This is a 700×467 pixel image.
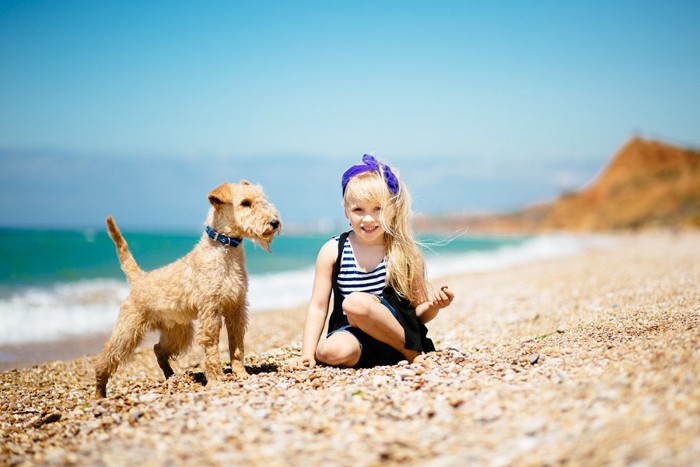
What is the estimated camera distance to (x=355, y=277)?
17.6 ft

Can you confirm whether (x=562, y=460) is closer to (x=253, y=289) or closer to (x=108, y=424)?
(x=108, y=424)

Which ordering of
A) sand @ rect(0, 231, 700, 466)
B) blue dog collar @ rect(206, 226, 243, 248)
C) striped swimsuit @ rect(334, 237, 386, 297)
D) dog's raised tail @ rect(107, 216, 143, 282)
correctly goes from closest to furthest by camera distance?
sand @ rect(0, 231, 700, 466)
blue dog collar @ rect(206, 226, 243, 248)
striped swimsuit @ rect(334, 237, 386, 297)
dog's raised tail @ rect(107, 216, 143, 282)

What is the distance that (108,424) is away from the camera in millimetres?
3887

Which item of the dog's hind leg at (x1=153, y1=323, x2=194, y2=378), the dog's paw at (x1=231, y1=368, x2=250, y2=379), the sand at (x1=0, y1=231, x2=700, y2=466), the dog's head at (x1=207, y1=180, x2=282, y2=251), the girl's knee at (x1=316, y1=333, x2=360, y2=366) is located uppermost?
the dog's head at (x1=207, y1=180, x2=282, y2=251)

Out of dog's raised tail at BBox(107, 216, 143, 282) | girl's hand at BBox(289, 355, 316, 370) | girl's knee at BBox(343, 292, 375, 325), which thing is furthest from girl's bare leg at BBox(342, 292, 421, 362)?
dog's raised tail at BBox(107, 216, 143, 282)

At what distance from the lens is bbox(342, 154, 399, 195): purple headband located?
525 cm

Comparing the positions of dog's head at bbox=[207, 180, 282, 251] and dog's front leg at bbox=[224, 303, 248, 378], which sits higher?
dog's head at bbox=[207, 180, 282, 251]

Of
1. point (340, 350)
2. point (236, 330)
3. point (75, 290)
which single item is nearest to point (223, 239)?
point (236, 330)

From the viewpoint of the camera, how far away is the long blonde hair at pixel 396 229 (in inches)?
205

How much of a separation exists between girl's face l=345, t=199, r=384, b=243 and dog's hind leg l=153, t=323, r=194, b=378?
2.10 metres

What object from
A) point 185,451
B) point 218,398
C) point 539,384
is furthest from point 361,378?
point 185,451

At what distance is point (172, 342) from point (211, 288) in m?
1.27

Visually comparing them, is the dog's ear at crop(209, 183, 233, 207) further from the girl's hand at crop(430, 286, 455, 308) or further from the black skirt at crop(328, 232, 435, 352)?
the girl's hand at crop(430, 286, 455, 308)

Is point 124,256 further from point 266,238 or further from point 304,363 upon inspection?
point 304,363
